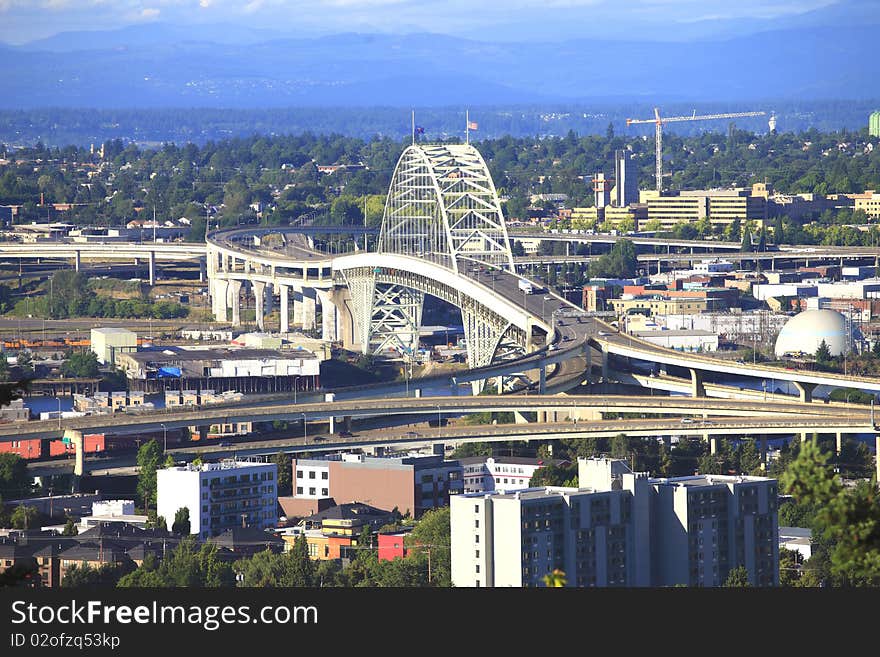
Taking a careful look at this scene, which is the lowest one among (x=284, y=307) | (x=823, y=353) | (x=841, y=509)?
(x=284, y=307)

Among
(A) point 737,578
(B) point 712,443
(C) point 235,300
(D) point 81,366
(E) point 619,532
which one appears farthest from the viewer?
(C) point 235,300

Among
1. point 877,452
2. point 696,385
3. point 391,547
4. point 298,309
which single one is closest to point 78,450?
point 391,547

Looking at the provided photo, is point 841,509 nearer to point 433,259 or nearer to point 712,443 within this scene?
point 712,443

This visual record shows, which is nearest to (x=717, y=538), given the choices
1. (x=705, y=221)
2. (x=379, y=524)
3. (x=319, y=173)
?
(x=379, y=524)

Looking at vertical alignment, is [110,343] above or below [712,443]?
below

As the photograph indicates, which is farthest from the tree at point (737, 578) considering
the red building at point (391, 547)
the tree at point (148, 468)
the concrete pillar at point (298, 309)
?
the concrete pillar at point (298, 309)

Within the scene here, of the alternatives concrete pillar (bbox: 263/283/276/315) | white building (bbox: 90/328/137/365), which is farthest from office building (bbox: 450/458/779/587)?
concrete pillar (bbox: 263/283/276/315)
